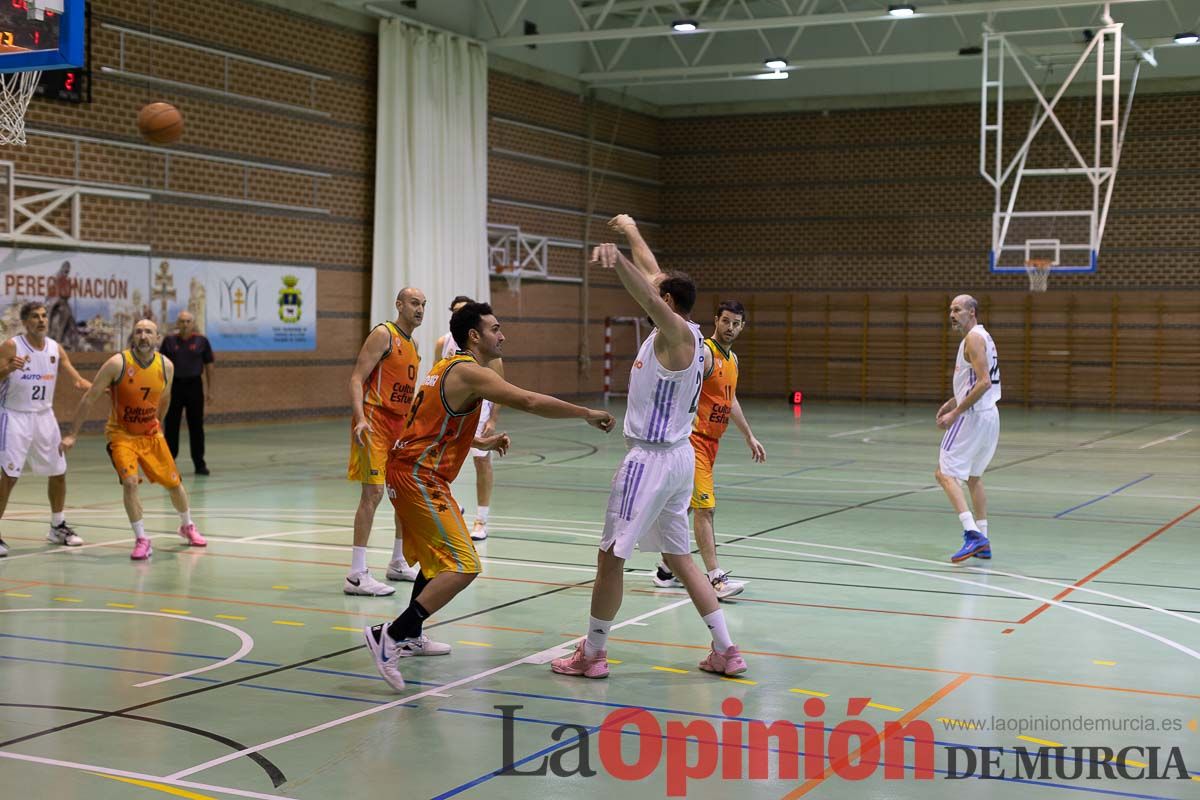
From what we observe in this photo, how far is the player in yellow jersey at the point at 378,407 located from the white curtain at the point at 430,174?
15.8 m

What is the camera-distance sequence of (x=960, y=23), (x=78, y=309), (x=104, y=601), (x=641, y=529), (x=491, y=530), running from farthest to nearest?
(x=960, y=23) → (x=78, y=309) → (x=491, y=530) → (x=104, y=601) → (x=641, y=529)

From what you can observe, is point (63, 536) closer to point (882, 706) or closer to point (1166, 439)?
point (882, 706)

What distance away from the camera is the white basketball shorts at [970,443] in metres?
10.2

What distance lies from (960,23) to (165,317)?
17860 millimetres

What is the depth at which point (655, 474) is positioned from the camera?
20.8ft

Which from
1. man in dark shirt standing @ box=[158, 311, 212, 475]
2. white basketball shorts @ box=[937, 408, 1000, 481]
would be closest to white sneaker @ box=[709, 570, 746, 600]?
white basketball shorts @ box=[937, 408, 1000, 481]

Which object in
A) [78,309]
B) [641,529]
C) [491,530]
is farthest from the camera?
[78,309]

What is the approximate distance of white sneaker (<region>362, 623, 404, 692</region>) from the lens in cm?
604

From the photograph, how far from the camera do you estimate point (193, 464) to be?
52.7 ft

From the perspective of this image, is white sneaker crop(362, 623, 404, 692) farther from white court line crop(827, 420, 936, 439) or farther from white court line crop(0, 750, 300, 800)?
white court line crop(827, 420, 936, 439)

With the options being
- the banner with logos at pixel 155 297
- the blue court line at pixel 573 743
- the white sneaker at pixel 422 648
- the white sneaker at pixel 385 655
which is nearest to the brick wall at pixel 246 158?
the banner with logos at pixel 155 297

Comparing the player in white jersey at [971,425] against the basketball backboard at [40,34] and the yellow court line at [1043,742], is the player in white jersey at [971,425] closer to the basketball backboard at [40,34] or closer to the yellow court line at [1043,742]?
the yellow court line at [1043,742]

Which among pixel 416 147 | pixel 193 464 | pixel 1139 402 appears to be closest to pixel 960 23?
pixel 1139 402

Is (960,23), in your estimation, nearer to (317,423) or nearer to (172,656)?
(317,423)
